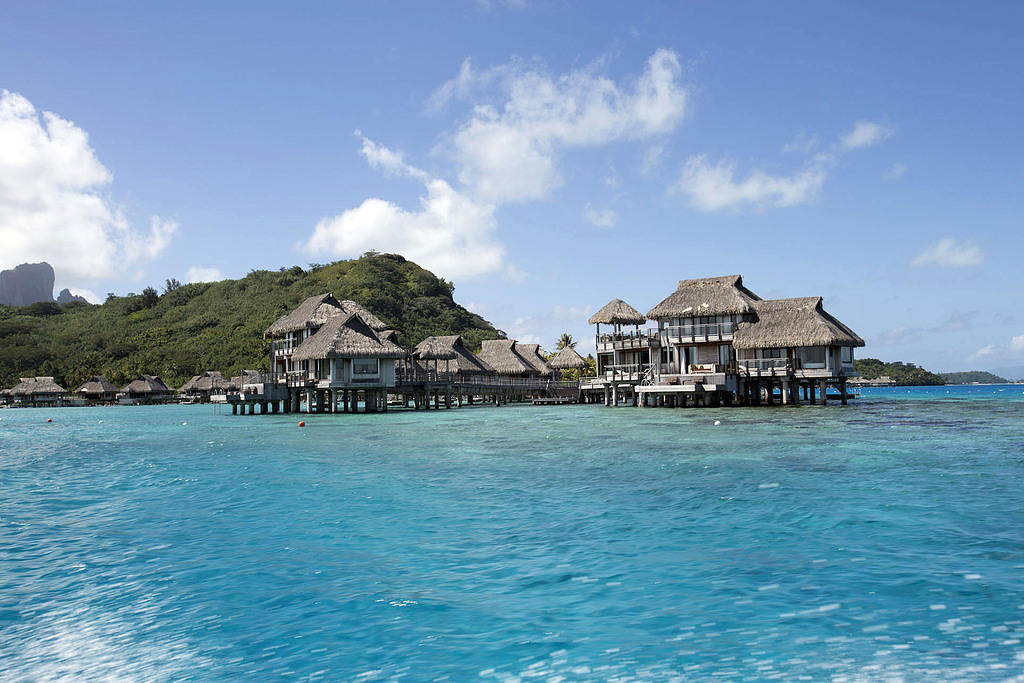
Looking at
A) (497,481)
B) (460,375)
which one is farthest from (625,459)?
(460,375)

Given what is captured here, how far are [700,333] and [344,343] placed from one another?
21313 millimetres

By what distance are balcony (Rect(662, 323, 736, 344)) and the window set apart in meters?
18.2

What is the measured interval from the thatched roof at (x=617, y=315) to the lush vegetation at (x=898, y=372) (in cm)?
12742

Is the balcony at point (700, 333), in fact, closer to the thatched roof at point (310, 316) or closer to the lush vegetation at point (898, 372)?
the thatched roof at point (310, 316)

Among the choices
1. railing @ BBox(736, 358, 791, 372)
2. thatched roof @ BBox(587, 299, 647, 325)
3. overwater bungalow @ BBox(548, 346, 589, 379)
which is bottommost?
railing @ BBox(736, 358, 791, 372)

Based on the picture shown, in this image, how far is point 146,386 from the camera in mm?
88812

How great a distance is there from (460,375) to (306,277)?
7560 cm

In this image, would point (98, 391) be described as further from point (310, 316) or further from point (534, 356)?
point (310, 316)

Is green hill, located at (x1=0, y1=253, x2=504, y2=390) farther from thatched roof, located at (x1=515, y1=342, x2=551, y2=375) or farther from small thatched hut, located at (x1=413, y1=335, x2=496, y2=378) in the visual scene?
small thatched hut, located at (x1=413, y1=335, x2=496, y2=378)

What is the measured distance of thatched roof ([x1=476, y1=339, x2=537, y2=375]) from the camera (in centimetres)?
6788

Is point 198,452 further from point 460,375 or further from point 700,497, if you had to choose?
point 460,375

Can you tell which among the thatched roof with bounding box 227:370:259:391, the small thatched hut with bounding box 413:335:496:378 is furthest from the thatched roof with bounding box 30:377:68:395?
the small thatched hut with bounding box 413:335:496:378

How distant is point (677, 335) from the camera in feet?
147

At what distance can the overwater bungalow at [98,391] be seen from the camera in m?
91.5
